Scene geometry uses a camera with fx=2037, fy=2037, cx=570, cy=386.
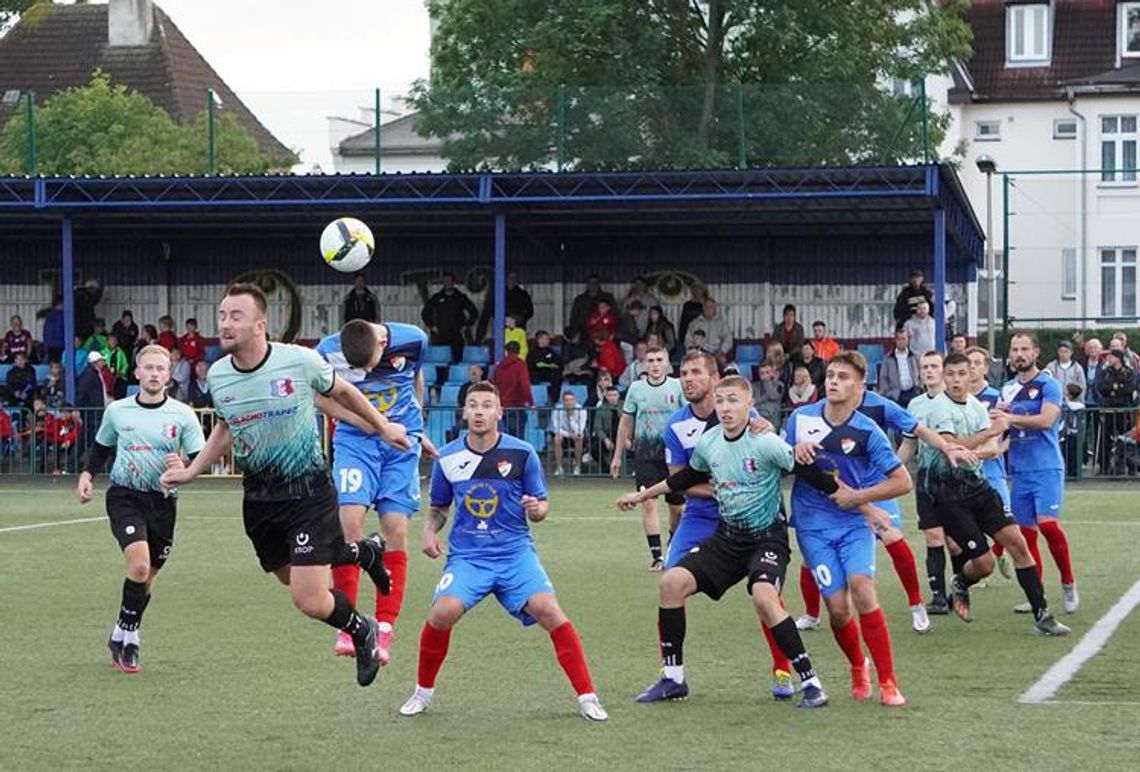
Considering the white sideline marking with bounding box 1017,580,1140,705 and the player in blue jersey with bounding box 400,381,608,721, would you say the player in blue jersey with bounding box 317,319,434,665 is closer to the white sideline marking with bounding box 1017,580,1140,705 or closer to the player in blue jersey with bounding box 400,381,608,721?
the player in blue jersey with bounding box 400,381,608,721

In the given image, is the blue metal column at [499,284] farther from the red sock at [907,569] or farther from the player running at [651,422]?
the red sock at [907,569]

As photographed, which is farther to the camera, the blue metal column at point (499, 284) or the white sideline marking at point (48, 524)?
the blue metal column at point (499, 284)

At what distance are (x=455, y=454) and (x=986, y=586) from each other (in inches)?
268

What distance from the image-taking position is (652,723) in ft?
30.7

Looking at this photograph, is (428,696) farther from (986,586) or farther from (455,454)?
(986,586)

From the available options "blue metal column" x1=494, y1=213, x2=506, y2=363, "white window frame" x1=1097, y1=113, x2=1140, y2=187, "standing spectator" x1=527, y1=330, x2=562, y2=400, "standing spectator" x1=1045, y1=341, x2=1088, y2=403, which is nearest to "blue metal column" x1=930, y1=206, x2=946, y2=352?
"standing spectator" x1=1045, y1=341, x2=1088, y2=403

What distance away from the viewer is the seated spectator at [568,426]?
26781 mm

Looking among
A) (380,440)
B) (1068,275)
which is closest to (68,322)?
(380,440)

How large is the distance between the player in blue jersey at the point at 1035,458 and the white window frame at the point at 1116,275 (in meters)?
29.2

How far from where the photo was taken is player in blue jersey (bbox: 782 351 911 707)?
986cm

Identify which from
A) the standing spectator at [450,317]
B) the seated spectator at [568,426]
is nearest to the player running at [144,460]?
the seated spectator at [568,426]

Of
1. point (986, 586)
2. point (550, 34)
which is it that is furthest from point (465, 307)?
point (986, 586)

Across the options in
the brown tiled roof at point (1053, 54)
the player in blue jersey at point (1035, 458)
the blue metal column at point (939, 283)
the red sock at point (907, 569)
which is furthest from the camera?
the brown tiled roof at point (1053, 54)

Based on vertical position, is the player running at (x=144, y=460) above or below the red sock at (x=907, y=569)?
above
